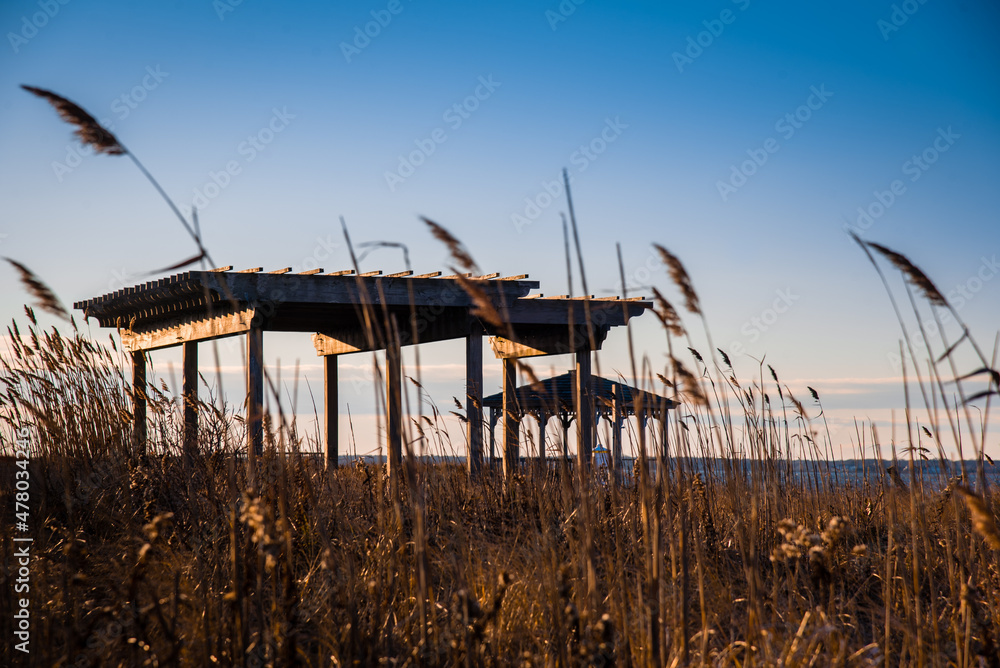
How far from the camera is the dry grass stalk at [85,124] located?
2.11 metres

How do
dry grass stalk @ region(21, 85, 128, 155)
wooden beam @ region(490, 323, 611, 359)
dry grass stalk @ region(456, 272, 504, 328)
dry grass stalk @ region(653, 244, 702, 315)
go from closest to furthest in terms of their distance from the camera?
dry grass stalk @ region(456, 272, 504, 328), dry grass stalk @ region(21, 85, 128, 155), dry grass stalk @ region(653, 244, 702, 315), wooden beam @ region(490, 323, 611, 359)

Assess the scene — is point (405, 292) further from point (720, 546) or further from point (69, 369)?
point (720, 546)

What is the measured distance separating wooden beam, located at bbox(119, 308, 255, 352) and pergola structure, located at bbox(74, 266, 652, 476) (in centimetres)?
1

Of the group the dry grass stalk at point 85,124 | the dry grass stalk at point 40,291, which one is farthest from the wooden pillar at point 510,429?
the dry grass stalk at point 40,291

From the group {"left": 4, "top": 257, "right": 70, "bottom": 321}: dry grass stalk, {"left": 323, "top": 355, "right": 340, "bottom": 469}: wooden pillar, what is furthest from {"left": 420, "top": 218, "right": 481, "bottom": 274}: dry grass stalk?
{"left": 323, "top": 355, "right": 340, "bottom": 469}: wooden pillar

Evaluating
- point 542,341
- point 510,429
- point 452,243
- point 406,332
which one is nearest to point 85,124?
point 452,243

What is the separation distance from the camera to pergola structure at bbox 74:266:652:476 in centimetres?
725

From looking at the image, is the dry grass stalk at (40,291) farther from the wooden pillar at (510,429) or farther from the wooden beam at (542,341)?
the wooden beam at (542,341)

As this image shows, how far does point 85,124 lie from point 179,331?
25.4 ft

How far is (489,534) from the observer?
3.97 m

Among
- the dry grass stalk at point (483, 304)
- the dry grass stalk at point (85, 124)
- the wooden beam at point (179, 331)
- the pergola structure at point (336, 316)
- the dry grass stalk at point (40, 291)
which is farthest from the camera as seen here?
the wooden beam at point (179, 331)

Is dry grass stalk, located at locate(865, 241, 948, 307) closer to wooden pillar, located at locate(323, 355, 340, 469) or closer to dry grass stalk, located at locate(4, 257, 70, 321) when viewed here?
dry grass stalk, located at locate(4, 257, 70, 321)

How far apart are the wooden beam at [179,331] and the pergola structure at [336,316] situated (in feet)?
0.04

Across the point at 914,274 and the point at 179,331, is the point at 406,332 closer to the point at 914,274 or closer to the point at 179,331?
the point at 179,331
